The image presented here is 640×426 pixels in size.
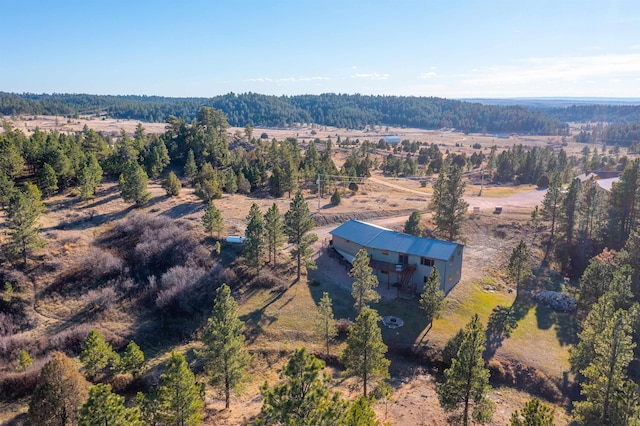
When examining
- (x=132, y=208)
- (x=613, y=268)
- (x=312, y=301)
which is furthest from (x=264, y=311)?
(x=613, y=268)

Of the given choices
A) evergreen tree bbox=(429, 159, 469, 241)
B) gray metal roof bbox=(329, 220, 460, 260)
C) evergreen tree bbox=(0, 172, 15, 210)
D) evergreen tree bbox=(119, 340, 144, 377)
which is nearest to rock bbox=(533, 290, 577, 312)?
gray metal roof bbox=(329, 220, 460, 260)

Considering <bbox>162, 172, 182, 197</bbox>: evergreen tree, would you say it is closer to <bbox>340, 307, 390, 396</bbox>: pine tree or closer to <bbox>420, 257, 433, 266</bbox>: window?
<bbox>420, 257, 433, 266</bbox>: window

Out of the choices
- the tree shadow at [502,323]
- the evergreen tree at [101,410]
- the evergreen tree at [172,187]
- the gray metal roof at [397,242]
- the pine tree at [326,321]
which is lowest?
the tree shadow at [502,323]

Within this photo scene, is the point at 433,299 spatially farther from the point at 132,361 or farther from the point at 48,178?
the point at 48,178

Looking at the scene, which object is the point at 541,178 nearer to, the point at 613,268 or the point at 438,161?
the point at 438,161

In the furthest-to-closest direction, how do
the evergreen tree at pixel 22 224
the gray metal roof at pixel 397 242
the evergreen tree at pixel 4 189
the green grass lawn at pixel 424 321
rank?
the evergreen tree at pixel 4 189 < the gray metal roof at pixel 397 242 < the evergreen tree at pixel 22 224 < the green grass lawn at pixel 424 321

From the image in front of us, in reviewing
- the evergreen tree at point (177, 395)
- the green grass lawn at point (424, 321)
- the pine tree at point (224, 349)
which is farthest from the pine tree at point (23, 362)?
the evergreen tree at point (177, 395)

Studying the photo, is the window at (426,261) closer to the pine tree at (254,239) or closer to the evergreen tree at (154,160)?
the pine tree at (254,239)
